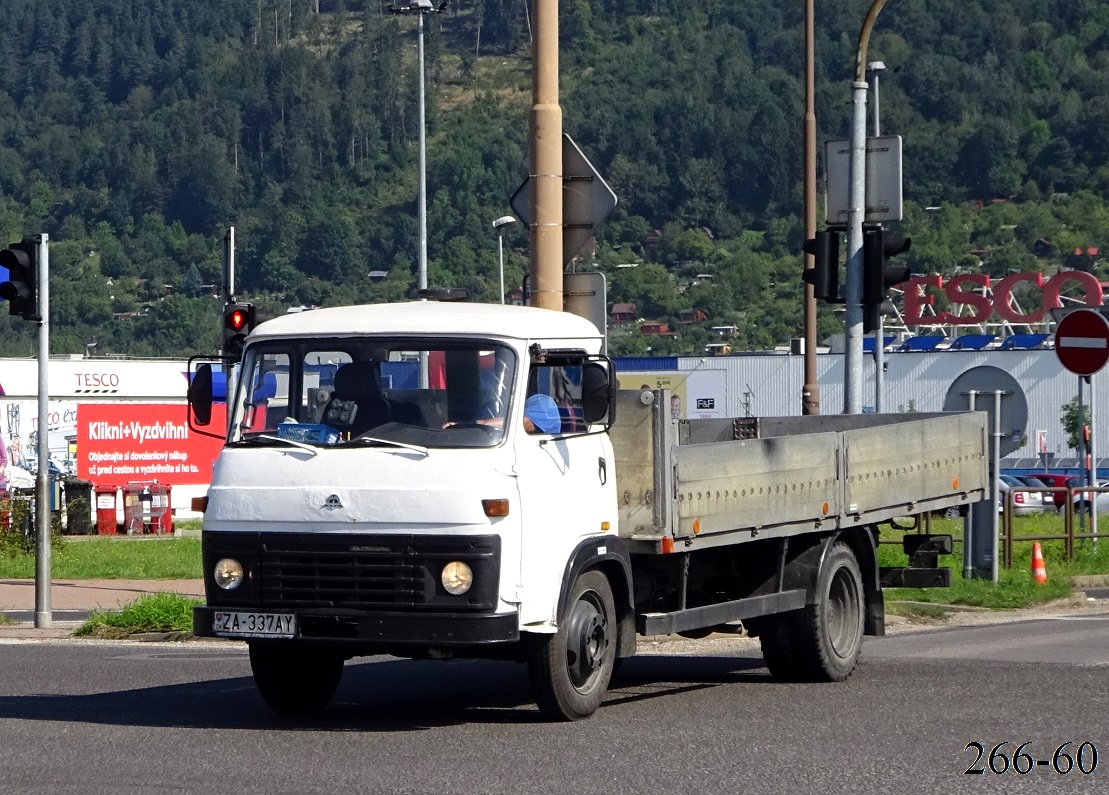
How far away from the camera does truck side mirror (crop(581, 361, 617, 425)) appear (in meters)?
9.90

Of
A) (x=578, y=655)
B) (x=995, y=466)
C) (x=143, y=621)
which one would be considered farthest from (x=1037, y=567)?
(x=578, y=655)

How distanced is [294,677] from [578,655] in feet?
5.72

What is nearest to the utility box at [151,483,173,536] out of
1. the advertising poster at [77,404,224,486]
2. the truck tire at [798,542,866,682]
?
the advertising poster at [77,404,224,486]

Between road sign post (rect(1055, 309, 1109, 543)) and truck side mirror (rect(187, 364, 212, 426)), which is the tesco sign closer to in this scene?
road sign post (rect(1055, 309, 1109, 543))

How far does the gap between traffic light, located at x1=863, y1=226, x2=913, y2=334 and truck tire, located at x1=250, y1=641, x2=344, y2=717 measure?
7.94 metres

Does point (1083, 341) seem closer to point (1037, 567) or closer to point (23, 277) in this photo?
point (1037, 567)

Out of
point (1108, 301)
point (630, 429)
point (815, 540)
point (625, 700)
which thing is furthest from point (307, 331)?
point (1108, 301)

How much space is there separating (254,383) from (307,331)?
16.1 inches

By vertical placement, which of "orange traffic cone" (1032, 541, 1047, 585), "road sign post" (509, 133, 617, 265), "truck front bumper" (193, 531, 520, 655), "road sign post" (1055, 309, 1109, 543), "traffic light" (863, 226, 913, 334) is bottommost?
"orange traffic cone" (1032, 541, 1047, 585)

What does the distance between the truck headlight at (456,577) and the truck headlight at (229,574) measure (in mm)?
1137

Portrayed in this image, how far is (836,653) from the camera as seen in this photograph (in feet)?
39.8

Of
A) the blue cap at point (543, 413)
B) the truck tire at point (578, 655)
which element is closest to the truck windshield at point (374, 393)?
the blue cap at point (543, 413)

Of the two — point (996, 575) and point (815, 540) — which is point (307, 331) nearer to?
point (815, 540)

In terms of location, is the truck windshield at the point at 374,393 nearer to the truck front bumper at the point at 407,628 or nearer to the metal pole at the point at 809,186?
the truck front bumper at the point at 407,628
